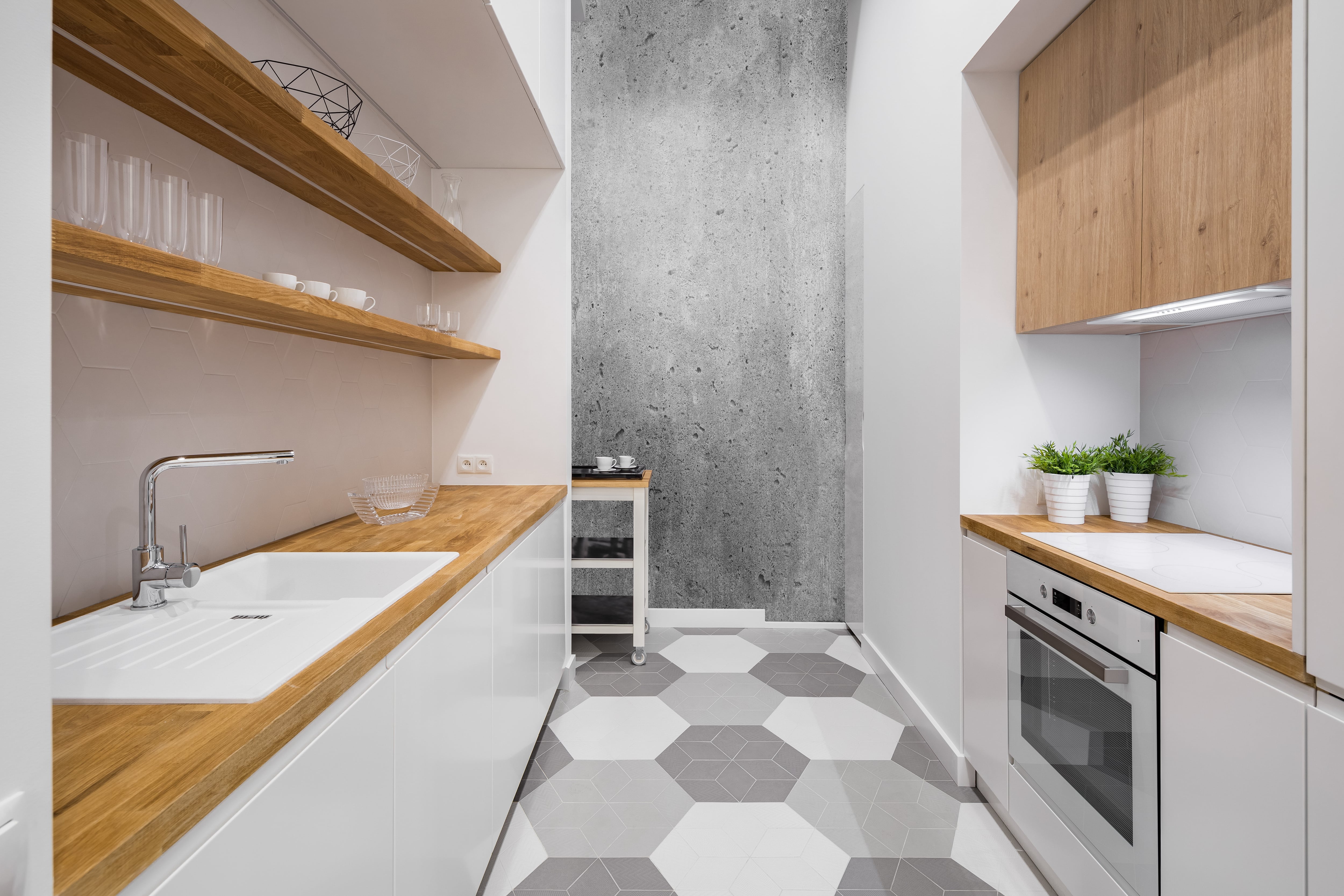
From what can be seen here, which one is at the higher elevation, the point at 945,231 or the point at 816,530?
the point at 945,231

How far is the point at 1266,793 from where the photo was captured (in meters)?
0.88

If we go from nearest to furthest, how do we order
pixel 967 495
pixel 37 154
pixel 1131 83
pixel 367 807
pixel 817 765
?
pixel 37 154 → pixel 367 807 → pixel 1131 83 → pixel 967 495 → pixel 817 765

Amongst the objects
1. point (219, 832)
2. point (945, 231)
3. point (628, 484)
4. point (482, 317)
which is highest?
point (945, 231)

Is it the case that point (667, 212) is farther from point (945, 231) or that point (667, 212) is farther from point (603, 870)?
point (603, 870)

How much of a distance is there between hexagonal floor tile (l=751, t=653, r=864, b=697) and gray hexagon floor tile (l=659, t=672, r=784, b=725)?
0.07 m

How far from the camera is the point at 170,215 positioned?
887 millimetres

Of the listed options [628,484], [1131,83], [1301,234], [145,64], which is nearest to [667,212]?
[628,484]

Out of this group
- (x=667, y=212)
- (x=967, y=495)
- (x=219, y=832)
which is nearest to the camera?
(x=219, y=832)

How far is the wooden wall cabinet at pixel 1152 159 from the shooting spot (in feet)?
3.57

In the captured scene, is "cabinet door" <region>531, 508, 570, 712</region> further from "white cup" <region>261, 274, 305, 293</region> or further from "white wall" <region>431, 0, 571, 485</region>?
"white cup" <region>261, 274, 305, 293</region>

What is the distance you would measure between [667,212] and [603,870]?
113 inches

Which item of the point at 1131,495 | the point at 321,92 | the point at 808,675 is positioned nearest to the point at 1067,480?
the point at 1131,495

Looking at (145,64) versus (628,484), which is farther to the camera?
(628,484)

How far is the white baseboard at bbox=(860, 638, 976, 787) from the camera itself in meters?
1.83
